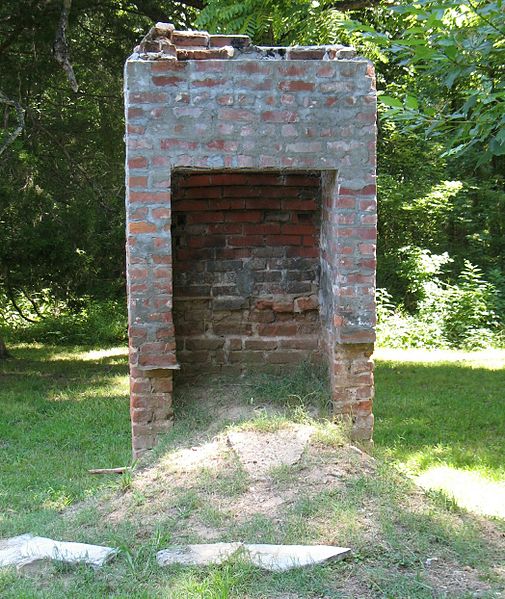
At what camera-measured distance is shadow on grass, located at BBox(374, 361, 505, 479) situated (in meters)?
6.27

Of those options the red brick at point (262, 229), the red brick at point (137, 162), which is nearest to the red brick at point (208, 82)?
the red brick at point (137, 162)

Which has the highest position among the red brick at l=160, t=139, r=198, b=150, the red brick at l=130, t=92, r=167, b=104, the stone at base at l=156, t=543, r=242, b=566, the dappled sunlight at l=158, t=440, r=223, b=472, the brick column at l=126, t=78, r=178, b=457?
the red brick at l=130, t=92, r=167, b=104

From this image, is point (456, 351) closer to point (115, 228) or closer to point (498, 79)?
point (115, 228)

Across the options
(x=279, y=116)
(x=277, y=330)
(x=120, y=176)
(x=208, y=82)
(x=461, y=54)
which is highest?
(x=461, y=54)

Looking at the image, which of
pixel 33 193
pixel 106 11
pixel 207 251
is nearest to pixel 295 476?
pixel 207 251

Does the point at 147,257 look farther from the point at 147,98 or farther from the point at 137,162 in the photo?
the point at 147,98

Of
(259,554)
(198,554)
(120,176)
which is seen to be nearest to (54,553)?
(198,554)

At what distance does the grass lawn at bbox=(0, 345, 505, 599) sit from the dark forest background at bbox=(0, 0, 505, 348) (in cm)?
248

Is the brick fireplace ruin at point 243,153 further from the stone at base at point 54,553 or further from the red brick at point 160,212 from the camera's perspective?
the stone at base at point 54,553

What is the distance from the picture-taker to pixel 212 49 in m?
4.95

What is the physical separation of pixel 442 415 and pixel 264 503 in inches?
161

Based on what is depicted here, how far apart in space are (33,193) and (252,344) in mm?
6356

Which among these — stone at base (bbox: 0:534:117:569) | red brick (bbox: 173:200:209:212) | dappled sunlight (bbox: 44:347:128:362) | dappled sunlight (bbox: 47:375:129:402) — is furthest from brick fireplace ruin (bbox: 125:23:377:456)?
dappled sunlight (bbox: 44:347:128:362)

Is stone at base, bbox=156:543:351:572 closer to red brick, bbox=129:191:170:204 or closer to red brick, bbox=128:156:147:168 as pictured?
red brick, bbox=129:191:170:204
